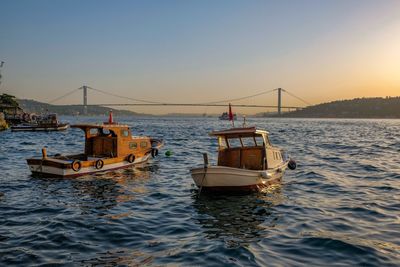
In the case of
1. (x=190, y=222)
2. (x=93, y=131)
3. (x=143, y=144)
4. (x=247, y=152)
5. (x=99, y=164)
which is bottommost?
(x=190, y=222)

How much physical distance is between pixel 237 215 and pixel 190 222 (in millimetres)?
2035

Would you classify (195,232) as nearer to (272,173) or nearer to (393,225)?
(393,225)

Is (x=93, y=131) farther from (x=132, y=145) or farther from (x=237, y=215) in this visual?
(x=237, y=215)

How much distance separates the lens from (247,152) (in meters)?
20.7

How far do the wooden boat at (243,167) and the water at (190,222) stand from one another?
0.60 metres

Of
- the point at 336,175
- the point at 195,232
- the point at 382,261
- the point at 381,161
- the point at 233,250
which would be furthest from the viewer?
the point at 381,161

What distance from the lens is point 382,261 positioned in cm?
1046

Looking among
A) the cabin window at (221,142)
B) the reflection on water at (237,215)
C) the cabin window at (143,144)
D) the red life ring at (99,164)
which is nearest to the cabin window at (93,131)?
the red life ring at (99,164)

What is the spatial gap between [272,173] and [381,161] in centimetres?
1696

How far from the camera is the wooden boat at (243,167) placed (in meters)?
18.1

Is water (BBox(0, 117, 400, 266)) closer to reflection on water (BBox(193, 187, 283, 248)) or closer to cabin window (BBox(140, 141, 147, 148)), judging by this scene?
reflection on water (BBox(193, 187, 283, 248))

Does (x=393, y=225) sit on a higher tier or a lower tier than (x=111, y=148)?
lower

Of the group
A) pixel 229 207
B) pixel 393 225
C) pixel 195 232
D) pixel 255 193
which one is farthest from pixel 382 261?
pixel 255 193

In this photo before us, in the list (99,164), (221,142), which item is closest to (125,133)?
(99,164)
